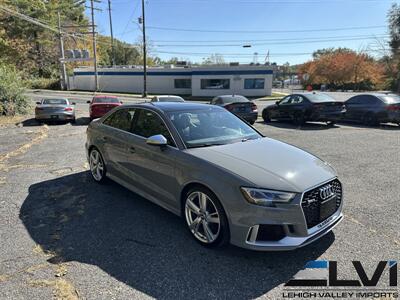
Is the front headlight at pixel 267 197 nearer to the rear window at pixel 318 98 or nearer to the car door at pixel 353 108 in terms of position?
the rear window at pixel 318 98

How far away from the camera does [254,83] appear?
132ft

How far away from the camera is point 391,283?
9.36ft

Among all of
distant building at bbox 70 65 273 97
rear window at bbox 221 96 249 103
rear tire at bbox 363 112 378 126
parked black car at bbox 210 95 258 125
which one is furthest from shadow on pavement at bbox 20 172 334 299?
distant building at bbox 70 65 273 97

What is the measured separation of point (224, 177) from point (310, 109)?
37.1 feet

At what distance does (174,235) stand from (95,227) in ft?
3.55

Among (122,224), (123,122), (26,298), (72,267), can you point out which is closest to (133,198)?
(122,224)

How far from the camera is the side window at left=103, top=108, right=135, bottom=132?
4862 millimetres

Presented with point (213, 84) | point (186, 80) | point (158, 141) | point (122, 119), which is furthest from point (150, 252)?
point (186, 80)

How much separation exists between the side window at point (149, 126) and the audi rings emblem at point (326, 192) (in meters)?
1.83

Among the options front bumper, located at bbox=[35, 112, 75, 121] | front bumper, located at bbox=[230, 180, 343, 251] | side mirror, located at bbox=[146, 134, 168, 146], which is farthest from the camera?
front bumper, located at bbox=[35, 112, 75, 121]

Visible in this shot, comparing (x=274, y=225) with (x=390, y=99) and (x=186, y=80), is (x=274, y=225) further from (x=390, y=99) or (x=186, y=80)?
(x=186, y=80)

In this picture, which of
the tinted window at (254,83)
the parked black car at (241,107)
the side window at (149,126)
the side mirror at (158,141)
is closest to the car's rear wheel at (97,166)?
the side window at (149,126)

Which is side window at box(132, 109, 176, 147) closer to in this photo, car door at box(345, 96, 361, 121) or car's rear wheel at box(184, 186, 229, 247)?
car's rear wheel at box(184, 186, 229, 247)

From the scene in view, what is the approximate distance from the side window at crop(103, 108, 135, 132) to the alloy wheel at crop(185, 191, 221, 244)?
186 cm
